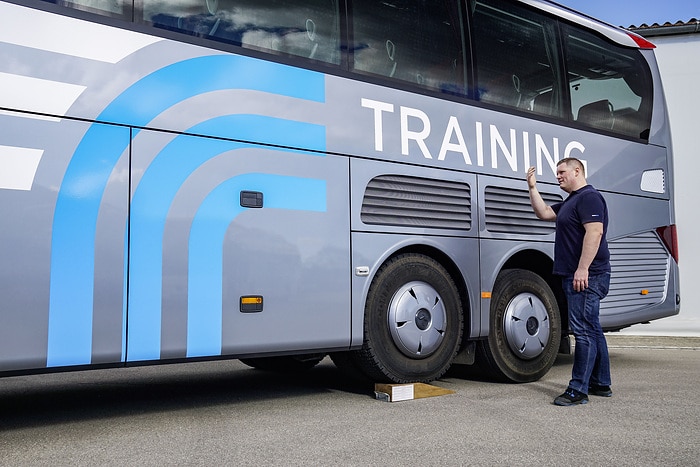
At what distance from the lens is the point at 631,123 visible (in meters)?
7.28

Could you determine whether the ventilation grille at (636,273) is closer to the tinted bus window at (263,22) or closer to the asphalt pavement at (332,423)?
the asphalt pavement at (332,423)

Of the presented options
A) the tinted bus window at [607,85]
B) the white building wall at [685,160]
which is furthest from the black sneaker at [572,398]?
the white building wall at [685,160]

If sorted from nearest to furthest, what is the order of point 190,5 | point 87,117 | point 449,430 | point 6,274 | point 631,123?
point 6,274
point 87,117
point 449,430
point 190,5
point 631,123

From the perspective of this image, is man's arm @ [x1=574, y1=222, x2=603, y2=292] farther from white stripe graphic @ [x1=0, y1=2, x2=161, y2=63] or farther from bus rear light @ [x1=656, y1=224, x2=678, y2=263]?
white stripe graphic @ [x1=0, y1=2, x2=161, y2=63]

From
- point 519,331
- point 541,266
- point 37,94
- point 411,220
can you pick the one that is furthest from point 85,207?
point 541,266

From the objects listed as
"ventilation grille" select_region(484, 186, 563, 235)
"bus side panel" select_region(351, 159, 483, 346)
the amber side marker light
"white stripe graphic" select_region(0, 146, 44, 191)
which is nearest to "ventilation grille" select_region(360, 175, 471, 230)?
A: "bus side panel" select_region(351, 159, 483, 346)

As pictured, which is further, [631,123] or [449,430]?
[631,123]

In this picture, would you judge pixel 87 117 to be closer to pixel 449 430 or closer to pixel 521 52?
pixel 449 430

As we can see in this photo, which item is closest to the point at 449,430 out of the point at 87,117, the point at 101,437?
the point at 101,437

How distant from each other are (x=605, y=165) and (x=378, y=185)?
2804 mm

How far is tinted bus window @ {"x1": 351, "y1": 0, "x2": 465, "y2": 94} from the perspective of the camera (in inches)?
205

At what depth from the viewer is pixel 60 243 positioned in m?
3.75

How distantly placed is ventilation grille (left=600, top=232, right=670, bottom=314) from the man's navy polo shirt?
4.67ft

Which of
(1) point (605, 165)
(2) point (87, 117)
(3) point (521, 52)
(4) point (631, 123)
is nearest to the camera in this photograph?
(2) point (87, 117)
